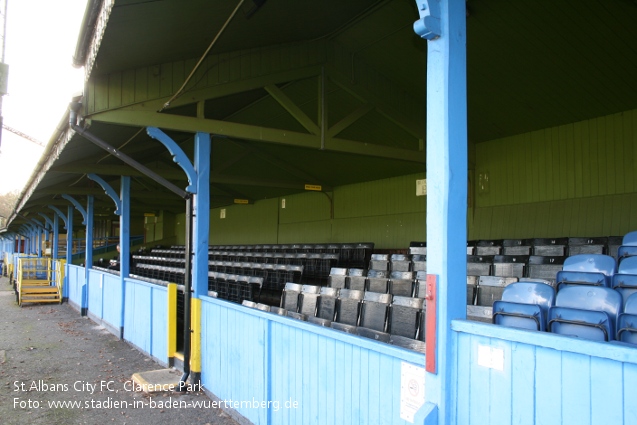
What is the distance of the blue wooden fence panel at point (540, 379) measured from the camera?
5.76ft

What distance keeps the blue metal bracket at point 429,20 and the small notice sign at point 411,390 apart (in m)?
1.91

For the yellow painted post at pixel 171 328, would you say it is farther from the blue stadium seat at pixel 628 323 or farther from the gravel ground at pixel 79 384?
the blue stadium seat at pixel 628 323

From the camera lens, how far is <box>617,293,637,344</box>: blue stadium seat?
9.23 ft

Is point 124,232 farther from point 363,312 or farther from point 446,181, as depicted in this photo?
point 446,181

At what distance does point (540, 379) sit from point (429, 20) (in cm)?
194

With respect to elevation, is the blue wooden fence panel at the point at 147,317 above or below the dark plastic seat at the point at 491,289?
below

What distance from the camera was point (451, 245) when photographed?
2.48 metres

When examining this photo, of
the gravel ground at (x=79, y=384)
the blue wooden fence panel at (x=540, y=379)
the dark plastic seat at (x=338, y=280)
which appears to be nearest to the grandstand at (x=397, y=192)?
the blue wooden fence panel at (x=540, y=379)

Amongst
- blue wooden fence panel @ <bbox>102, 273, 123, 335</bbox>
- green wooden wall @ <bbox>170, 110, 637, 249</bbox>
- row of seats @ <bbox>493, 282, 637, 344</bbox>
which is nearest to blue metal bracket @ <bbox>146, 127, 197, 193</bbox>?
blue wooden fence panel @ <bbox>102, 273, 123, 335</bbox>

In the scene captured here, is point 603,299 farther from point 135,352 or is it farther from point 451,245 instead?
point 135,352

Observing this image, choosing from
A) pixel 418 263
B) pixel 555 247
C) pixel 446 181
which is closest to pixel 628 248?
pixel 555 247

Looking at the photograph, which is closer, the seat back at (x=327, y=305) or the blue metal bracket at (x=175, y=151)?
the seat back at (x=327, y=305)

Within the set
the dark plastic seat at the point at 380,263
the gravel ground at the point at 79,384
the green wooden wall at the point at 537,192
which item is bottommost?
the gravel ground at the point at 79,384

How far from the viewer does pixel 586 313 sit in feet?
10.2
